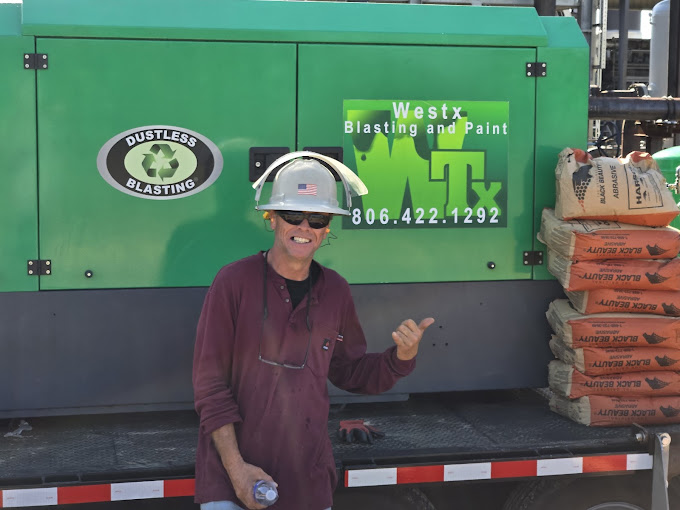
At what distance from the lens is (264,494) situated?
7.54ft

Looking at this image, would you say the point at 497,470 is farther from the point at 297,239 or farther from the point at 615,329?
the point at 297,239

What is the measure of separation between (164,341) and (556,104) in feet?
6.50

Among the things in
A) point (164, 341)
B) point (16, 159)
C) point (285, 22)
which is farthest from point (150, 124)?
point (164, 341)

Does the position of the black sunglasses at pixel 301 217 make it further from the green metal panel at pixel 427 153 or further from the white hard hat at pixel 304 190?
the green metal panel at pixel 427 153

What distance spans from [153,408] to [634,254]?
2113 mm

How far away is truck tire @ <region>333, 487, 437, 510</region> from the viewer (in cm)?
331

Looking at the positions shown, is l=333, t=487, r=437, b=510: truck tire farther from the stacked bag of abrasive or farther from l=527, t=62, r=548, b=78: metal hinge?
l=527, t=62, r=548, b=78: metal hinge

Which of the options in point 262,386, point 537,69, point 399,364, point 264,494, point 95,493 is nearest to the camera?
point 264,494

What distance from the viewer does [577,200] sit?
3.51m

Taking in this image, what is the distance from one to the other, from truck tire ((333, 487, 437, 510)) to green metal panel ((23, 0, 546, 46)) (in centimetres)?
183

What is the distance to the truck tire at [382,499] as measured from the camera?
130 inches

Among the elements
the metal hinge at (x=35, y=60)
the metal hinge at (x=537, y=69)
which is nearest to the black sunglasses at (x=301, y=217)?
the metal hinge at (x=35, y=60)

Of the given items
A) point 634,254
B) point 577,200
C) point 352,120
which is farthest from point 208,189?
point 634,254

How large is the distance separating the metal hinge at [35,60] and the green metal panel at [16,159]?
0.02 m
